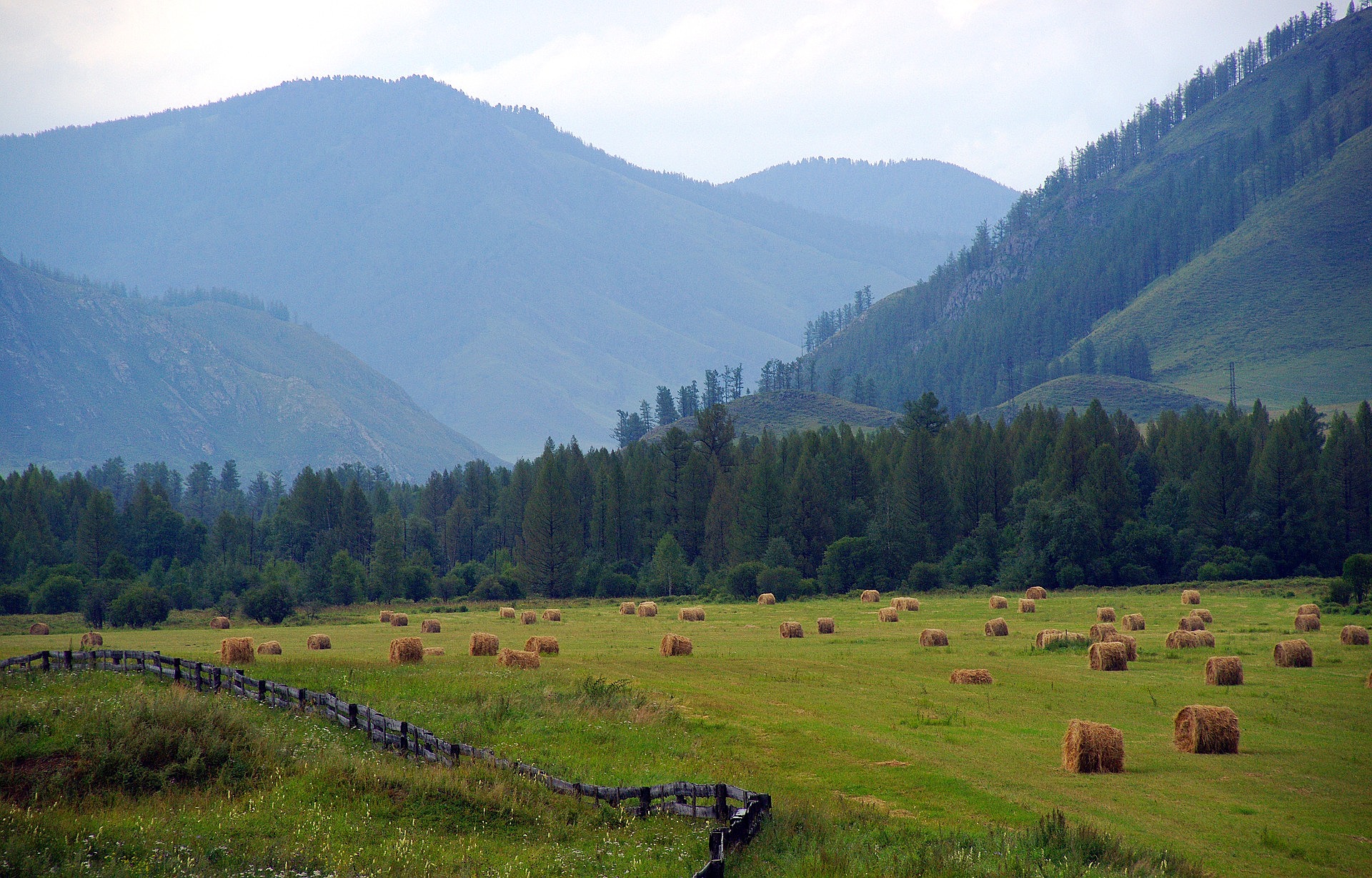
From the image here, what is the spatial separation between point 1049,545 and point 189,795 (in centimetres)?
9223

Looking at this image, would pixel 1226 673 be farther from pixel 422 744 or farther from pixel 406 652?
pixel 406 652

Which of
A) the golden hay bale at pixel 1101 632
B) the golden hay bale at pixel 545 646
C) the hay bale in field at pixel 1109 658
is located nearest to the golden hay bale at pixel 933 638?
the golden hay bale at pixel 1101 632

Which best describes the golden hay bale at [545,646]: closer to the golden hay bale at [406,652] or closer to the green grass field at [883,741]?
the green grass field at [883,741]

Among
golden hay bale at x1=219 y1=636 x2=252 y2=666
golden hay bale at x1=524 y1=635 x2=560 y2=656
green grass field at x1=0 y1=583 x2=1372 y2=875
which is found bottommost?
green grass field at x1=0 y1=583 x2=1372 y2=875

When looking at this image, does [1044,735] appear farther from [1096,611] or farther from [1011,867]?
[1096,611]

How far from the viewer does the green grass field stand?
18.3 m

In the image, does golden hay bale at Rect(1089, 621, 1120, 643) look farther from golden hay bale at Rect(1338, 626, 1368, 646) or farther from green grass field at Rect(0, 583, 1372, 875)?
golden hay bale at Rect(1338, 626, 1368, 646)

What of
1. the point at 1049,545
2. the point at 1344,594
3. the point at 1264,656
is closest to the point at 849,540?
the point at 1049,545

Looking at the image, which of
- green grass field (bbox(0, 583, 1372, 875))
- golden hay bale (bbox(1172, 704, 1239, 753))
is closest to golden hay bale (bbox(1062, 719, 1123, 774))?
green grass field (bbox(0, 583, 1372, 875))

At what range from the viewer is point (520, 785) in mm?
20578

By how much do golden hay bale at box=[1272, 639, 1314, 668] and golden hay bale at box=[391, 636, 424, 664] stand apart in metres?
33.0

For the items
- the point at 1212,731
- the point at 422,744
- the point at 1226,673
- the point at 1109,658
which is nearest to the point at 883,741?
the point at 1212,731

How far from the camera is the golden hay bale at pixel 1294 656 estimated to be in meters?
37.9

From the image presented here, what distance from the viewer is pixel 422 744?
2264 centimetres
